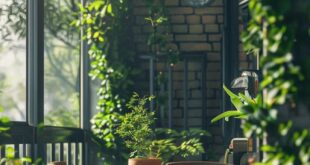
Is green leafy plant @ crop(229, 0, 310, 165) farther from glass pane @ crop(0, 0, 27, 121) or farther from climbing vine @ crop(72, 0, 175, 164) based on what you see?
climbing vine @ crop(72, 0, 175, 164)

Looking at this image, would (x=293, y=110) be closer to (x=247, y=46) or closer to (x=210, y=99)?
(x=247, y=46)

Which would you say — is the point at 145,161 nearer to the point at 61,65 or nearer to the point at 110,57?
the point at 61,65

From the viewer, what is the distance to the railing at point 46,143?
5.02m

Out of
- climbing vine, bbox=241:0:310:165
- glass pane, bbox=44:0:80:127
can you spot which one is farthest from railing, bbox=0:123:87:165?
climbing vine, bbox=241:0:310:165

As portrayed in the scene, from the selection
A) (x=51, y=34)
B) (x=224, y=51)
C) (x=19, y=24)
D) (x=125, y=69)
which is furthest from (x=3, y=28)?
(x=224, y=51)

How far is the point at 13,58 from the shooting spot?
200 inches

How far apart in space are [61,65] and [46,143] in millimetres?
796

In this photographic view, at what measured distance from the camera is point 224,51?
22.5ft

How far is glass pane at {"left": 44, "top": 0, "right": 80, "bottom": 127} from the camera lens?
5.81m

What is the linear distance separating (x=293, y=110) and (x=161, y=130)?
4372 millimetres

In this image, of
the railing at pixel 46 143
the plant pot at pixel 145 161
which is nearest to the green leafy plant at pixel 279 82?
the plant pot at pixel 145 161

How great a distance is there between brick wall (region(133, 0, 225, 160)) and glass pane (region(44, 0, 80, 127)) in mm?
623

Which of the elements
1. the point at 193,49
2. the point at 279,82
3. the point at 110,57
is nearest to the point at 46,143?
the point at 110,57

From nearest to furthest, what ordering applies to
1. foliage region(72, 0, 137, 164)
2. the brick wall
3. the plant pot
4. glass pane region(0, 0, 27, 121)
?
the plant pot
glass pane region(0, 0, 27, 121)
foliage region(72, 0, 137, 164)
the brick wall
